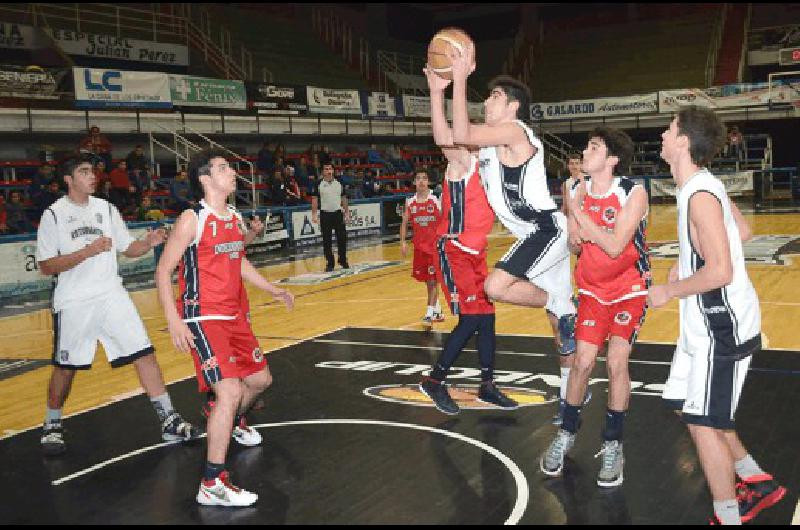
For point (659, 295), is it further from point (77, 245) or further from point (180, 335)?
point (77, 245)

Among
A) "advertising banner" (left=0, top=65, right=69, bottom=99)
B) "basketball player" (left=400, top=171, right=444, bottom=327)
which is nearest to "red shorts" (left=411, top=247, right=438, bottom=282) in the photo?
"basketball player" (left=400, top=171, right=444, bottom=327)

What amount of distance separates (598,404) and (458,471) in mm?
1712

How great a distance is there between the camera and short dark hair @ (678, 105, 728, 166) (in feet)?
12.3

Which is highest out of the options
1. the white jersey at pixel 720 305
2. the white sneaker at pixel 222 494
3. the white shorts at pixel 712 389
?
the white jersey at pixel 720 305

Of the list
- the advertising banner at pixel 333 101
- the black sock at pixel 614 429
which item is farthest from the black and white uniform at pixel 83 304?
the advertising banner at pixel 333 101

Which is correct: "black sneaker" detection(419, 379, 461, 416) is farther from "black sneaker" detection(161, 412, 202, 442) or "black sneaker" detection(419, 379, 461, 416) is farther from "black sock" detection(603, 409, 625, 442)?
"black sneaker" detection(161, 412, 202, 442)

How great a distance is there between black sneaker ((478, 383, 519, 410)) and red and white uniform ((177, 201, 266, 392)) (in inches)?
76.6

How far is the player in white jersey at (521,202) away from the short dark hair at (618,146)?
1.33 ft

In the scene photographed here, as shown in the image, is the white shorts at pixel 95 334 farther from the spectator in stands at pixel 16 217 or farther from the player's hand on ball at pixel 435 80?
the spectator in stands at pixel 16 217

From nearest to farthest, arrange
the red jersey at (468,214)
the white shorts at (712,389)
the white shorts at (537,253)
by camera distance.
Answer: the white shorts at (712,389)
the white shorts at (537,253)
the red jersey at (468,214)

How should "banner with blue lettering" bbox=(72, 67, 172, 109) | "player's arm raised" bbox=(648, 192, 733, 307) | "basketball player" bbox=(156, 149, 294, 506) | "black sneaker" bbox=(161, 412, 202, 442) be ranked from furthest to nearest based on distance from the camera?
"banner with blue lettering" bbox=(72, 67, 172, 109) < "black sneaker" bbox=(161, 412, 202, 442) < "basketball player" bbox=(156, 149, 294, 506) < "player's arm raised" bbox=(648, 192, 733, 307)

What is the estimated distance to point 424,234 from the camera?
991 centimetres

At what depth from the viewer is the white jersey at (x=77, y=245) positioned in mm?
5820

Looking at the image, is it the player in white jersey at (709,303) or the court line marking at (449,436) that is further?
the court line marking at (449,436)
